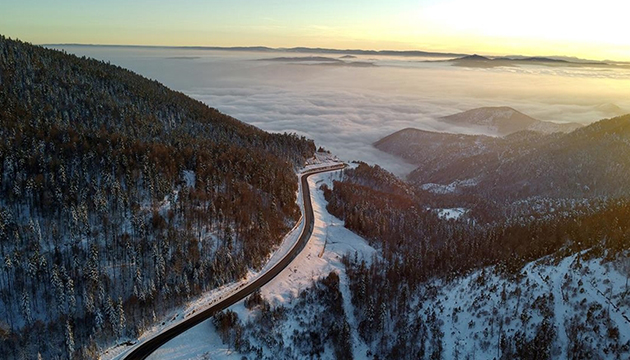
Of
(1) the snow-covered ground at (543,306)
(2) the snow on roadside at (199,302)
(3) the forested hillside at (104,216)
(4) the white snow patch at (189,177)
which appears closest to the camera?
(1) the snow-covered ground at (543,306)

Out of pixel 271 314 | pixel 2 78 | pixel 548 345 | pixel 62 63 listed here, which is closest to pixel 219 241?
pixel 271 314

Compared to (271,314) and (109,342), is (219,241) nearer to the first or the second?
(271,314)

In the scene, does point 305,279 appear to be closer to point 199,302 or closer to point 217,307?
point 217,307

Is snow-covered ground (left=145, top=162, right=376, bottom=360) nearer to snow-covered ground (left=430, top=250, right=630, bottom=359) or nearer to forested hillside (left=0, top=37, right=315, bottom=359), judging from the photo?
forested hillside (left=0, top=37, right=315, bottom=359)

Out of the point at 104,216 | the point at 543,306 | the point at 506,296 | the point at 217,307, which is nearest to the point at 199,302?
the point at 217,307

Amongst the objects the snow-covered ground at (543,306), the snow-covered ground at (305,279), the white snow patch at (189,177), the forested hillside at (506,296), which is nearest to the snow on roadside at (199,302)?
the white snow patch at (189,177)

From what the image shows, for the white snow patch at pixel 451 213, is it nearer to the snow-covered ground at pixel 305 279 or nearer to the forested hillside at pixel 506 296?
the forested hillside at pixel 506 296
